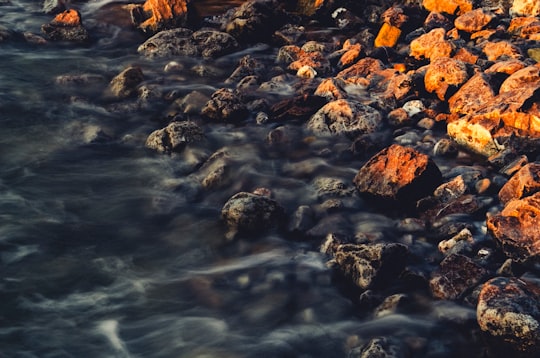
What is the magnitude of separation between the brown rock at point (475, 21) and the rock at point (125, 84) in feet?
22.2

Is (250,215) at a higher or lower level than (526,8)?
lower

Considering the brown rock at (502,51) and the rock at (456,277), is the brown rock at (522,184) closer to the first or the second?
the rock at (456,277)

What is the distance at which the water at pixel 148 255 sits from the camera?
6.00 meters

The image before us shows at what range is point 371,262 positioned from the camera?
6500 mm

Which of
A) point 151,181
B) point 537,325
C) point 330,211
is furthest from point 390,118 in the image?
point 537,325

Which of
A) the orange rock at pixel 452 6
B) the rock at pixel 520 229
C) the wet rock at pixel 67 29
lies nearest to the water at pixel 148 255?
the rock at pixel 520 229

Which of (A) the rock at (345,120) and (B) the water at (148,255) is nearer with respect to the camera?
(B) the water at (148,255)

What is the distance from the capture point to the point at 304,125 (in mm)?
10102

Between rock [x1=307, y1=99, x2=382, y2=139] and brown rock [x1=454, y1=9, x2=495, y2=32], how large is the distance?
422 centimetres

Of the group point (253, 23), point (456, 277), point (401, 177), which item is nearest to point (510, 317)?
point (456, 277)

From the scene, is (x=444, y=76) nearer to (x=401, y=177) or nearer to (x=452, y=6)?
(x=401, y=177)

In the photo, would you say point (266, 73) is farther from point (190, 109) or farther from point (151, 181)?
point (151, 181)

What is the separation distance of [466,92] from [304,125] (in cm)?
274

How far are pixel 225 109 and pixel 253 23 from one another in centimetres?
405
